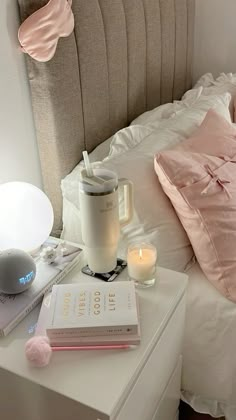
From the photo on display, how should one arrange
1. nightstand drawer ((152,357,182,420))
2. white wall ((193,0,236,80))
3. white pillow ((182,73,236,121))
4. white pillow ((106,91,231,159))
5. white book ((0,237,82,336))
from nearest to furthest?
white book ((0,237,82,336)) < nightstand drawer ((152,357,182,420)) < white pillow ((106,91,231,159)) < white pillow ((182,73,236,121)) < white wall ((193,0,236,80))

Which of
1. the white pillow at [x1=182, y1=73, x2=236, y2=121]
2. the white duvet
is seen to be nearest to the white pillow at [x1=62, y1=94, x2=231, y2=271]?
the white duvet

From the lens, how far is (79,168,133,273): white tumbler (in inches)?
36.9

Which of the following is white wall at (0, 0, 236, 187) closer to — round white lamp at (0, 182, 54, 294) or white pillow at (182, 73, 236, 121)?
round white lamp at (0, 182, 54, 294)

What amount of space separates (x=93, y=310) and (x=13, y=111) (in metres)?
0.62

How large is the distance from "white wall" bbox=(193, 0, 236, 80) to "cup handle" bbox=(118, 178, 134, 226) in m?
1.57

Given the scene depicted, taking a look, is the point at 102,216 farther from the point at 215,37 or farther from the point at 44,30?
the point at 215,37

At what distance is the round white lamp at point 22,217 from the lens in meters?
1.01

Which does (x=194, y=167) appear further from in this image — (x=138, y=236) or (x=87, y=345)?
(x=87, y=345)

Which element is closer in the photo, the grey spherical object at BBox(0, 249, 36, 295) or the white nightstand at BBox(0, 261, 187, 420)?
the white nightstand at BBox(0, 261, 187, 420)

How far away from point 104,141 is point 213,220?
533 mm

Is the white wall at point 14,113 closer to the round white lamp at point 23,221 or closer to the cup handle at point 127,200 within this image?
the round white lamp at point 23,221

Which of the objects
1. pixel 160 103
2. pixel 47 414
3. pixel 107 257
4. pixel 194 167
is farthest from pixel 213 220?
pixel 160 103

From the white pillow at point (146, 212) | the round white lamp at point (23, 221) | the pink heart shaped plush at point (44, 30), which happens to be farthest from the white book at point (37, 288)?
the pink heart shaped plush at point (44, 30)

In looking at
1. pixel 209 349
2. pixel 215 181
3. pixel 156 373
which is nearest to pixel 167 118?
pixel 215 181
